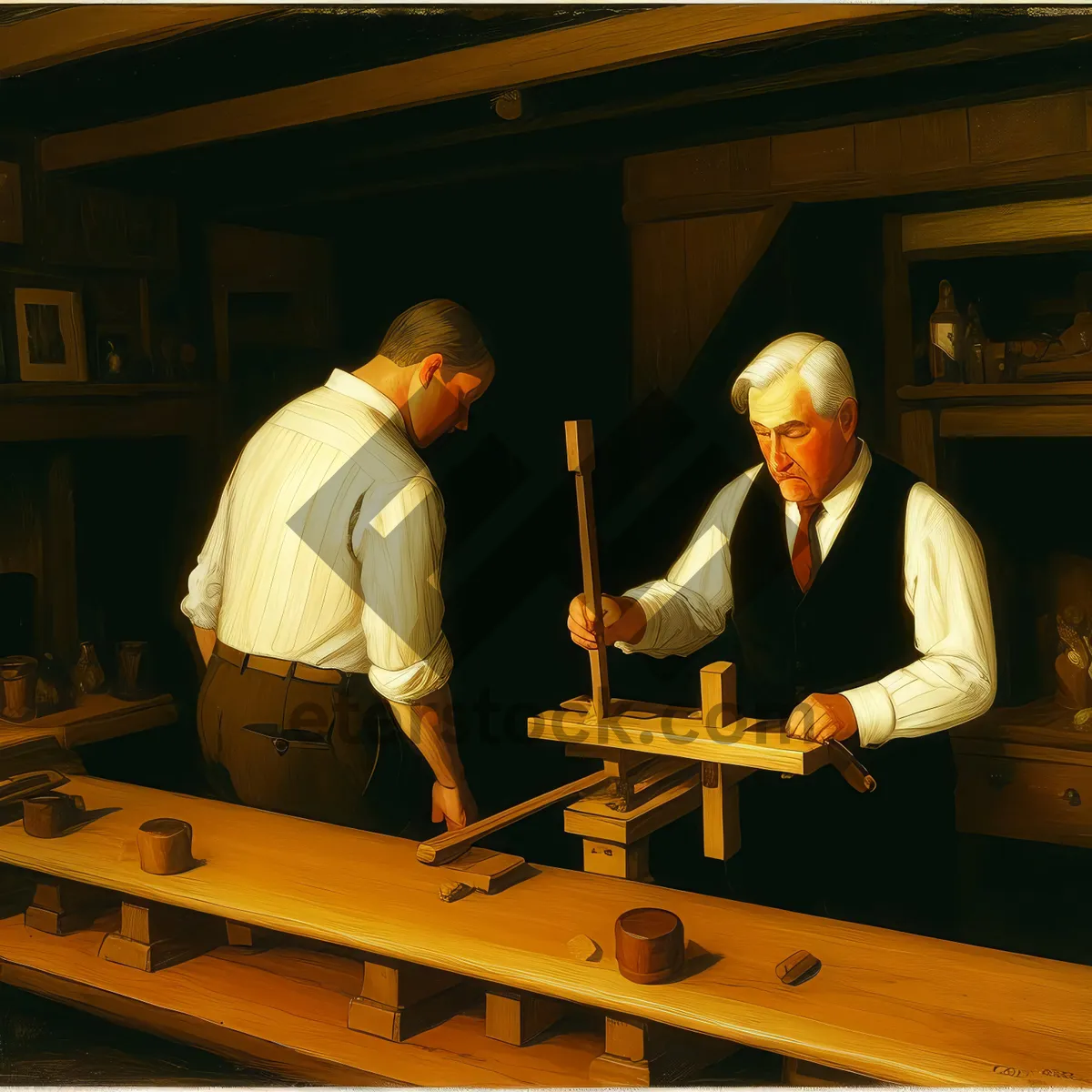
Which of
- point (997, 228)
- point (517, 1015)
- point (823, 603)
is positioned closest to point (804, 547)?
point (823, 603)

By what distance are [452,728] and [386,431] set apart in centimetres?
68

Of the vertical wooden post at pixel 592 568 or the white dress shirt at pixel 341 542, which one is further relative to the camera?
the white dress shirt at pixel 341 542

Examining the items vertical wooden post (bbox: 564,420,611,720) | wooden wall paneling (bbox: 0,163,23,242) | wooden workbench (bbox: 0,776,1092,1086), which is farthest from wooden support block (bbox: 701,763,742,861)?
wooden wall paneling (bbox: 0,163,23,242)

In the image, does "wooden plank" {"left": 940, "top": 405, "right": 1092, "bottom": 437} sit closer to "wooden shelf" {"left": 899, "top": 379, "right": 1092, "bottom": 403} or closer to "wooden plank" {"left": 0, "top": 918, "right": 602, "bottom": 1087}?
"wooden shelf" {"left": 899, "top": 379, "right": 1092, "bottom": 403}

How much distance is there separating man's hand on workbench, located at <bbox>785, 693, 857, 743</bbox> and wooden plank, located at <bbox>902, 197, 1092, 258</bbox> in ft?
2.95

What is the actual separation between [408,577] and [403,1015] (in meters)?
0.91

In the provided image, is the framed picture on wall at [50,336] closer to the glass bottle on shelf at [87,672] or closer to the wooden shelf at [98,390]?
the wooden shelf at [98,390]

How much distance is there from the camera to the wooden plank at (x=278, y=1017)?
Result: 7.94ft

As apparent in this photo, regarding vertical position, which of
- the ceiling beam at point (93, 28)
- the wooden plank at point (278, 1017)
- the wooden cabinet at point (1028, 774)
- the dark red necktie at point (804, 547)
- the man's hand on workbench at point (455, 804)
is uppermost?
the ceiling beam at point (93, 28)

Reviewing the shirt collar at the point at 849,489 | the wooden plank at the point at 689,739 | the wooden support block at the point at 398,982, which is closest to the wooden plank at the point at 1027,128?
the shirt collar at the point at 849,489

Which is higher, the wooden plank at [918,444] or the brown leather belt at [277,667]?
the wooden plank at [918,444]

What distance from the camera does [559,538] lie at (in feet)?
8.61

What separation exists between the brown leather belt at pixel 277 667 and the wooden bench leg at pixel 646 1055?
3.27 feet

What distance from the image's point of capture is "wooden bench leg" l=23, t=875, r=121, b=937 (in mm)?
2980
